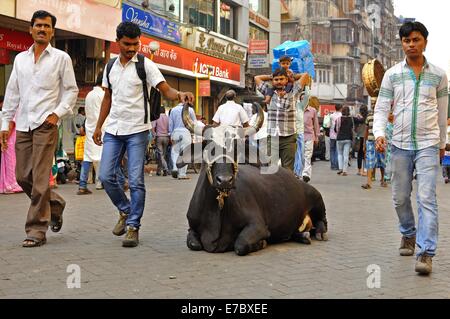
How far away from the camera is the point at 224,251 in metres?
5.83

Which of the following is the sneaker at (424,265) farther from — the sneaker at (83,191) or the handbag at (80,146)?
the handbag at (80,146)

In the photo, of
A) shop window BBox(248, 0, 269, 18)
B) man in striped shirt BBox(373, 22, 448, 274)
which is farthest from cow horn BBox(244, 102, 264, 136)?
shop window BBox(248, 0, 269, 18)

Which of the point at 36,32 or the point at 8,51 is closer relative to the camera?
the point at 36,32

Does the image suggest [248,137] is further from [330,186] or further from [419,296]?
[330,186]

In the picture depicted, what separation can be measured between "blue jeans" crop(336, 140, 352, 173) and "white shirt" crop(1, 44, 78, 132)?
1194 centimetres

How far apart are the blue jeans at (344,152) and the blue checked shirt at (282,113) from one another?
850 centimetres

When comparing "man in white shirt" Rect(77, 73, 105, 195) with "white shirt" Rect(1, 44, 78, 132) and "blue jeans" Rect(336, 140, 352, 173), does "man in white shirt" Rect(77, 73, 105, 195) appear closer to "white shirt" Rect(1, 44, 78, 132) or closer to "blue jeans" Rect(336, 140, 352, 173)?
"white shirt" Rect(1, 44, 78, 132)

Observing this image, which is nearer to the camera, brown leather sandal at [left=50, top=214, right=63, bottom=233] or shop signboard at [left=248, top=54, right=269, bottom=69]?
brown leather sandal at [left=50, top=214, right=63, bottom=233]

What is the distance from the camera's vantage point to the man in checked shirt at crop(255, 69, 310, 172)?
895 cm

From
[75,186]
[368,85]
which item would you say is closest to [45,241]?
[75,186]

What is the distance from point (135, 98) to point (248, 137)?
1183mm

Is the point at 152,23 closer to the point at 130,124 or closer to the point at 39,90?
the point at 39,90

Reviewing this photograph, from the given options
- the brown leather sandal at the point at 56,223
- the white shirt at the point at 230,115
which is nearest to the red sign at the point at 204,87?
the white shirt at the point at 230,115

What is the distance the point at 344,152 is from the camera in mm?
17469
